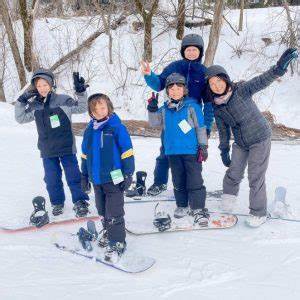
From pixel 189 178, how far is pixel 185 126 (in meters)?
0.49

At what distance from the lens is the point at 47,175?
3982 millimetres

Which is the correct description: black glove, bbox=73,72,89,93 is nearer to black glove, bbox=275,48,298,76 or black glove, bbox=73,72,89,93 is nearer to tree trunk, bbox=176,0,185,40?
black glove, bbox=275,48,298,76

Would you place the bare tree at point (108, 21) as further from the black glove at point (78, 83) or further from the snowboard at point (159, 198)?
the black glove at point (78, 83)

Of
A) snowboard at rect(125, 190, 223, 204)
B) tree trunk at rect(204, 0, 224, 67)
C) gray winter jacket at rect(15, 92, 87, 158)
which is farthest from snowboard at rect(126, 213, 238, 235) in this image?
tree trunk at rect(204, 0, 224, 67)

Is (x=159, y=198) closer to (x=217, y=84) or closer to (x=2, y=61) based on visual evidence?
(x=217, y=84)

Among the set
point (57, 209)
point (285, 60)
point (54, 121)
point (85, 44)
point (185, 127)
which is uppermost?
point (85, 44)

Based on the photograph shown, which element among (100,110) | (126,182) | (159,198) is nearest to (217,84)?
(100,110)

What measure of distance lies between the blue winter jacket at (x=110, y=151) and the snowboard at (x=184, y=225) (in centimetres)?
72

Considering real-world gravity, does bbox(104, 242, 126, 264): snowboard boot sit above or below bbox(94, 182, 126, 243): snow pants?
below

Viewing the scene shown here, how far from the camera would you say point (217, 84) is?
3412mm

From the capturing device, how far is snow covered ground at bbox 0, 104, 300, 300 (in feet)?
9.01

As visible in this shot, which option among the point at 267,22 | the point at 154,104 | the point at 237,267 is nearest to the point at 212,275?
the point at 237,267

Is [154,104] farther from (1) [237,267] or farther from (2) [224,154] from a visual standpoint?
(1) [237,267]

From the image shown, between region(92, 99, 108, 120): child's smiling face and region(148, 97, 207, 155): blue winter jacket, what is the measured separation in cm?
65
